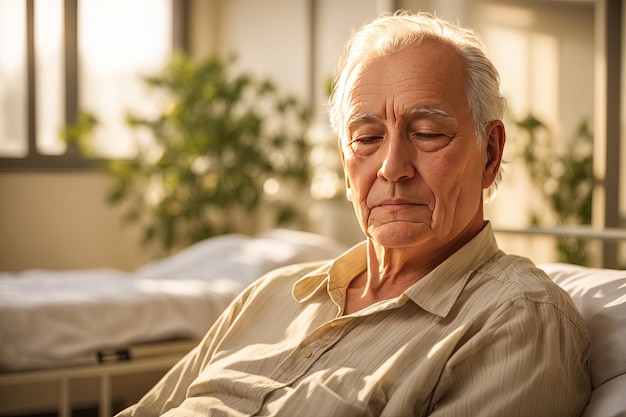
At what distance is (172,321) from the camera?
2.99 metres

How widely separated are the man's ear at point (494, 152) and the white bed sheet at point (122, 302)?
5.93 ft

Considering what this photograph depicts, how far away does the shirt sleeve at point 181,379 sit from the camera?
1.58 metres

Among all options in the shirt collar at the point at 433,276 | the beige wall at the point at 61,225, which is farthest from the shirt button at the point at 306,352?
the beige wall at the point at 61,225

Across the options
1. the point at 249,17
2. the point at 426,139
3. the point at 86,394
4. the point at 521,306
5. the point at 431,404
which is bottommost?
the point at 86,394

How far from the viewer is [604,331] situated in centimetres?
132

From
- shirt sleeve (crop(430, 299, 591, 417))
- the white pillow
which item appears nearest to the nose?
shirt sleeve (crop(430, 299, 591, 417))

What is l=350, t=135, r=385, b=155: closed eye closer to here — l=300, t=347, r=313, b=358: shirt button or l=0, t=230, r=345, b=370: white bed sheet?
l=300, t=347, r=313, b=358: shirt button

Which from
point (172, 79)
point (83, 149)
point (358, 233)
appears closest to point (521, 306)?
point (358, 233)

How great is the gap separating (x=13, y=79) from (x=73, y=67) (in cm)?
40

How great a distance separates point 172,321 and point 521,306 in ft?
6.61

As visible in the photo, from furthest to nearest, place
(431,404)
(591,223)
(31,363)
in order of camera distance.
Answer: (591,223), (31,363), (431,404)

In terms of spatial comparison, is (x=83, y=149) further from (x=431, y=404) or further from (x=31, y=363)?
(x=431, y=404)

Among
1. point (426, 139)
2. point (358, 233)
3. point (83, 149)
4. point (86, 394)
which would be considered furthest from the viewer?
point (83, 149)

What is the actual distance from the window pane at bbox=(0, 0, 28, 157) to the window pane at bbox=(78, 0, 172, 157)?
1.28ft
